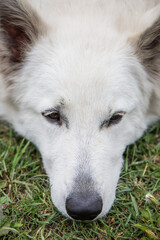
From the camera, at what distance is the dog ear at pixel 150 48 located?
10.2 feet

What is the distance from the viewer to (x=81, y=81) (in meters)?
2.90

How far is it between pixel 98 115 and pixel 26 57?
104 cm

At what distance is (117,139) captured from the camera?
330cm

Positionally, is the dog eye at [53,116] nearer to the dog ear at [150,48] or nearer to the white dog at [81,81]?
the white dog at [81,81]

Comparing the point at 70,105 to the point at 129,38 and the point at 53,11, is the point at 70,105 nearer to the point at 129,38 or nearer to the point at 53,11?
the point at 129,38

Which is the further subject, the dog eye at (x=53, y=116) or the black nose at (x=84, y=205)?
the dog eye at (x=53, y=116)

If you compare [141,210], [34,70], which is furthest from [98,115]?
[141,210]

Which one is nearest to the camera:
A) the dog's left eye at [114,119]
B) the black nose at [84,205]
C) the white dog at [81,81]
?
the black nose at [84,205]

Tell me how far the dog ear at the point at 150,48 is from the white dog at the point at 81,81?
11mm

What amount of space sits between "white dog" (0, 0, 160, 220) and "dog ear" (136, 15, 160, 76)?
0.4 inches

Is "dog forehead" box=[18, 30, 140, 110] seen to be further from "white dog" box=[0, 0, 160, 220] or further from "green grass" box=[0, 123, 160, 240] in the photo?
"green grass" box=[0, 123, 160, 240]

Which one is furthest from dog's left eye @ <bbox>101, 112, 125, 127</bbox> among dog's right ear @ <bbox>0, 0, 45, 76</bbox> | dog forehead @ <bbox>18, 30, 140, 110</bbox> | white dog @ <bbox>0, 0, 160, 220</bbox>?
dog's right ear @ <bbox>0, 0, 45, 76</bbox>

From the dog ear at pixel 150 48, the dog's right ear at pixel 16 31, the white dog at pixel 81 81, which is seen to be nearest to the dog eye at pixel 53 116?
the white dog at pixel 81 81

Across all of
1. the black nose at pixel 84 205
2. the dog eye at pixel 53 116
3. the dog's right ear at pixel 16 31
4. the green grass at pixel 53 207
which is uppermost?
the dog's right ear at pixel 16 31
